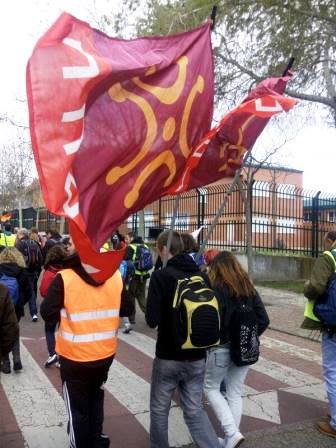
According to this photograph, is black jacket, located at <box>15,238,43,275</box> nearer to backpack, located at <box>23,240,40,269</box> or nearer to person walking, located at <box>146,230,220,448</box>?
backpack, located at <box>23,240,40,269</box>

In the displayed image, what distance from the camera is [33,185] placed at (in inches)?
1577

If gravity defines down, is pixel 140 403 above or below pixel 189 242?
below

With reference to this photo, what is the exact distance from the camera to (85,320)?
3.74m

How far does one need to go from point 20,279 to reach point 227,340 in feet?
13.3

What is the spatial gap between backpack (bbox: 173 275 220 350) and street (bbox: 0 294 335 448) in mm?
1214

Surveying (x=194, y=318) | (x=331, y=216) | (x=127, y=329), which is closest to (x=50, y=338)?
(x=127, y=329)

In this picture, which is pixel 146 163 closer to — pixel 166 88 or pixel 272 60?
pixel 166 88

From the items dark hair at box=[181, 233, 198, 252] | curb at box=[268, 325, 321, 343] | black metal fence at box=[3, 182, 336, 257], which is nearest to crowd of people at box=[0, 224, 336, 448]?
dark hair at box=[181, 233, 198, 252]

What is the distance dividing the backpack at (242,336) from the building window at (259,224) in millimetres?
12320

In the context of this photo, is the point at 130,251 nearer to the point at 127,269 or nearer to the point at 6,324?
the point at 127,269

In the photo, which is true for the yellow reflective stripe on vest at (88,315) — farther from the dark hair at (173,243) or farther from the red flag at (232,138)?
the red flag at (232,138)

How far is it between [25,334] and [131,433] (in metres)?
4.71

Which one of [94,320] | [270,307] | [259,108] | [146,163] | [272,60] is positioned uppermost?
[272,60]

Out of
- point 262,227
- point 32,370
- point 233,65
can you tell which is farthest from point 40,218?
point 32,370
